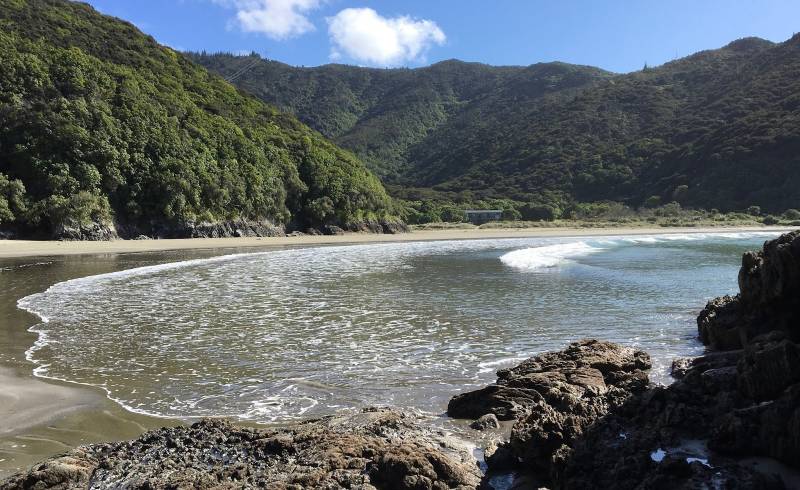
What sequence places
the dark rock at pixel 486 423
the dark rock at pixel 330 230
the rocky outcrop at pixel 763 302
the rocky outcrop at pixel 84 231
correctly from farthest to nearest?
the dark rock at pixel 330 230, the rocky outcrop at pixel 84 231, the rocky outcrop at pixel 763 302, the dark rock at pixel 486 423

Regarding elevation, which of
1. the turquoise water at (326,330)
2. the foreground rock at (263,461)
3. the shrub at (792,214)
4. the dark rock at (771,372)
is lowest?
the turquoise water at (326,330)

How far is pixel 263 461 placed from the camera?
410 cm

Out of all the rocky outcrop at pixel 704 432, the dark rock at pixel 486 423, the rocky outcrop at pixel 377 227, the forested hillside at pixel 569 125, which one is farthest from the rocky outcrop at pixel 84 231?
the forested hillside at pixel 569 125

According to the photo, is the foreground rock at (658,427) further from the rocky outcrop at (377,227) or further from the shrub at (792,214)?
the shrub at (792,214)

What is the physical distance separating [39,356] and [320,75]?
18708cm

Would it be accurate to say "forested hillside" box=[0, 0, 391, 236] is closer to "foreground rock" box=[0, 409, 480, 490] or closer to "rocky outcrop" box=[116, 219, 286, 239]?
"rocky outcrop" box=[116, 219, 286, 239]

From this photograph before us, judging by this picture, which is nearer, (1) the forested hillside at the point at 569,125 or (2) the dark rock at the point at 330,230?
(2) the dark rock at the point at 330,230

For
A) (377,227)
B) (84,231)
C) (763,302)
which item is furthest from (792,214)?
(763,302)

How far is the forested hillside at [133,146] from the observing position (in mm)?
34688

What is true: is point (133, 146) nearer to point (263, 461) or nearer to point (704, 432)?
point (263, 461)

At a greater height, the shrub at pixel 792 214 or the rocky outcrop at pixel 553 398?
the shrub at pixel 792 214

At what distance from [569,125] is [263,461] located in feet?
413

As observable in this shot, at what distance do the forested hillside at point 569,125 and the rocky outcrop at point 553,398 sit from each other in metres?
81.4

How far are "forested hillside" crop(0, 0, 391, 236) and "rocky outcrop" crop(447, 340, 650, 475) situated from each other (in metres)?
33.7
